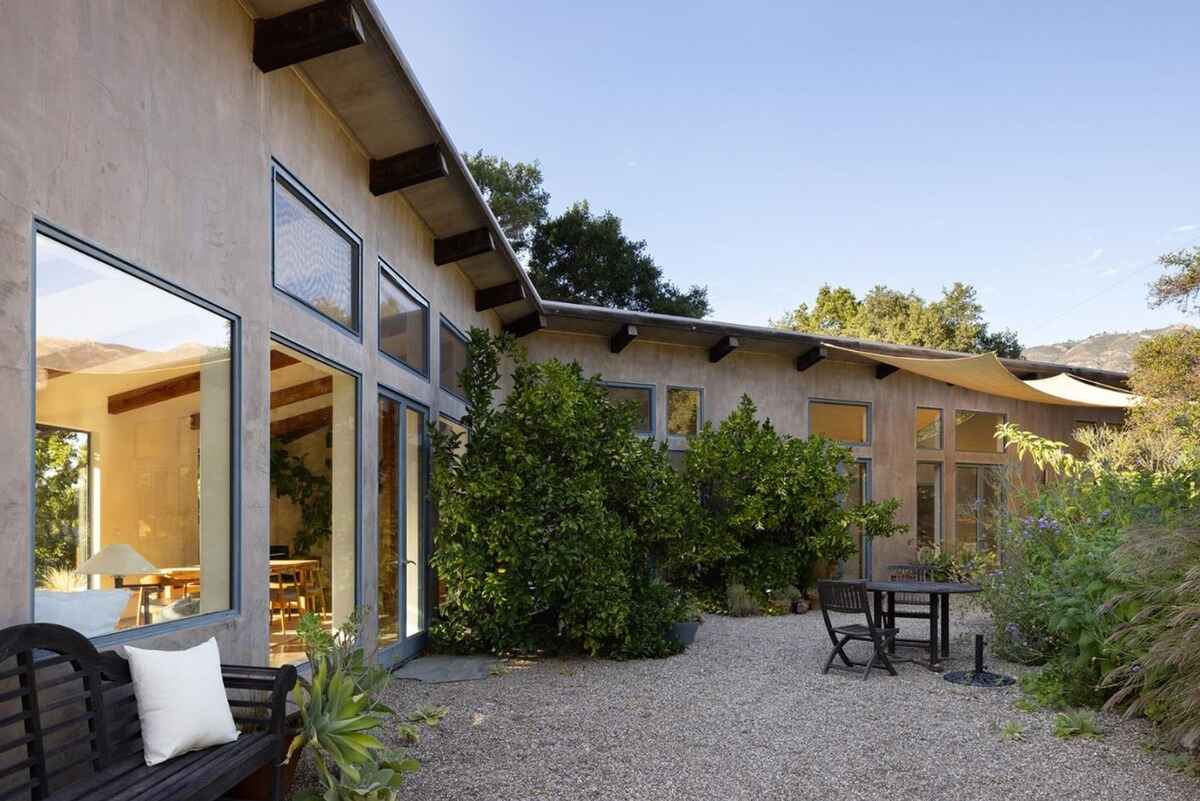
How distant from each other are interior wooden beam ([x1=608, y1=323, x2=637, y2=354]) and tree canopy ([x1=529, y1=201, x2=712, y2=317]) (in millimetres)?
10184

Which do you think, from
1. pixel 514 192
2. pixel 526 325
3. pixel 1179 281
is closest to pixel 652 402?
pixel 526 325

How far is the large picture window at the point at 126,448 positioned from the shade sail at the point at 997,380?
8.02 meters

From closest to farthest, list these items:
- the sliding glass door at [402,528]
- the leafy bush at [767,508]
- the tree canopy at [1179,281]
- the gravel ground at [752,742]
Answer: the gravel ground at [752,742], the sliding glass door at [402,528], the leafy bush at [767,508], the tree canopy at [1179,281]

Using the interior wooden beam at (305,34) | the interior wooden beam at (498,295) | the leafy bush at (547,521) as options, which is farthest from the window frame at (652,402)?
the interior wooden beam at (305,34)

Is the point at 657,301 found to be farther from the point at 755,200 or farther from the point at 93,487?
the point at 93,487

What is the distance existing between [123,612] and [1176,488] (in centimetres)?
613

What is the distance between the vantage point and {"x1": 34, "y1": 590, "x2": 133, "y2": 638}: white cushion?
2.77 metres

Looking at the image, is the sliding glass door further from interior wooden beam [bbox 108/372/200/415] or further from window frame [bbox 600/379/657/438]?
window frame [bbox 600/379/657/438]

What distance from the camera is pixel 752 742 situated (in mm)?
4652

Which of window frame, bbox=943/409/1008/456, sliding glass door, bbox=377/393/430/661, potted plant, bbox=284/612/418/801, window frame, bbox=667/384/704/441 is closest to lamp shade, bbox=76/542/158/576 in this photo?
potted plant, bbox=284/612/418/801

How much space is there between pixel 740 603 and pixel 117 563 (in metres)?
7.48

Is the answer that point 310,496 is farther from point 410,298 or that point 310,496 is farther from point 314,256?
point 410,298

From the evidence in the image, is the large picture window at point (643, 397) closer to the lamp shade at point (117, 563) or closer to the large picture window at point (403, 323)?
the large picture window at point (403, 323)

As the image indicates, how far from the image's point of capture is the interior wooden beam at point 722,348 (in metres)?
10.9
